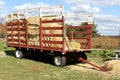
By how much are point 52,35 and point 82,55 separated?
2022mm

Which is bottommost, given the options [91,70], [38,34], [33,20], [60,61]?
[91,70]

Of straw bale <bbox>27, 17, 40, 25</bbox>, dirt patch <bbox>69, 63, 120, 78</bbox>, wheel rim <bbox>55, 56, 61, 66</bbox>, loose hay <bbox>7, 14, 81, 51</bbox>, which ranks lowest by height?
dirt patch <bbox>69, 63, 120, 78</bbox>

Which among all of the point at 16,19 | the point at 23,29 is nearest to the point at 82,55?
the point at 23,29

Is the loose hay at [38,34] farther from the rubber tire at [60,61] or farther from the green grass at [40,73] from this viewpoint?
the green grass at [40,73]

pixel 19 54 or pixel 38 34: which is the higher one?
pixel 38 34

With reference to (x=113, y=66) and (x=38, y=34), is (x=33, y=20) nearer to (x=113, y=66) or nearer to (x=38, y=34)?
(x=38, y=34)

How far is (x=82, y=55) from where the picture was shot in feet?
50.5

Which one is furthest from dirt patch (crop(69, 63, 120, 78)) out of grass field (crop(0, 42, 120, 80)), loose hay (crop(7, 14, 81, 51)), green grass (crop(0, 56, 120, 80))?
loose hay (crop(7, 14, 81, 51))

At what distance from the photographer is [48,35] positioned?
14.8m

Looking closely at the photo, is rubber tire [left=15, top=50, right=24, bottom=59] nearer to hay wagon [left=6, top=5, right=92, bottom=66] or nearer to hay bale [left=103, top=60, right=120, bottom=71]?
hay wagon [left=6, top=5, right=92, bottom=66]

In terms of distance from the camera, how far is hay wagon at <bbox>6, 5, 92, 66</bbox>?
14.1 metres

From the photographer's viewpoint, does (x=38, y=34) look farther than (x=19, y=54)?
No

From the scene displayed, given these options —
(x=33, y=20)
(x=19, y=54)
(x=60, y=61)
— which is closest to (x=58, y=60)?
(x=60, y=61)

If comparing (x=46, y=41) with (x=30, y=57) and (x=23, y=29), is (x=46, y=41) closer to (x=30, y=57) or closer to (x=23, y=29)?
(x=23, y=29)
